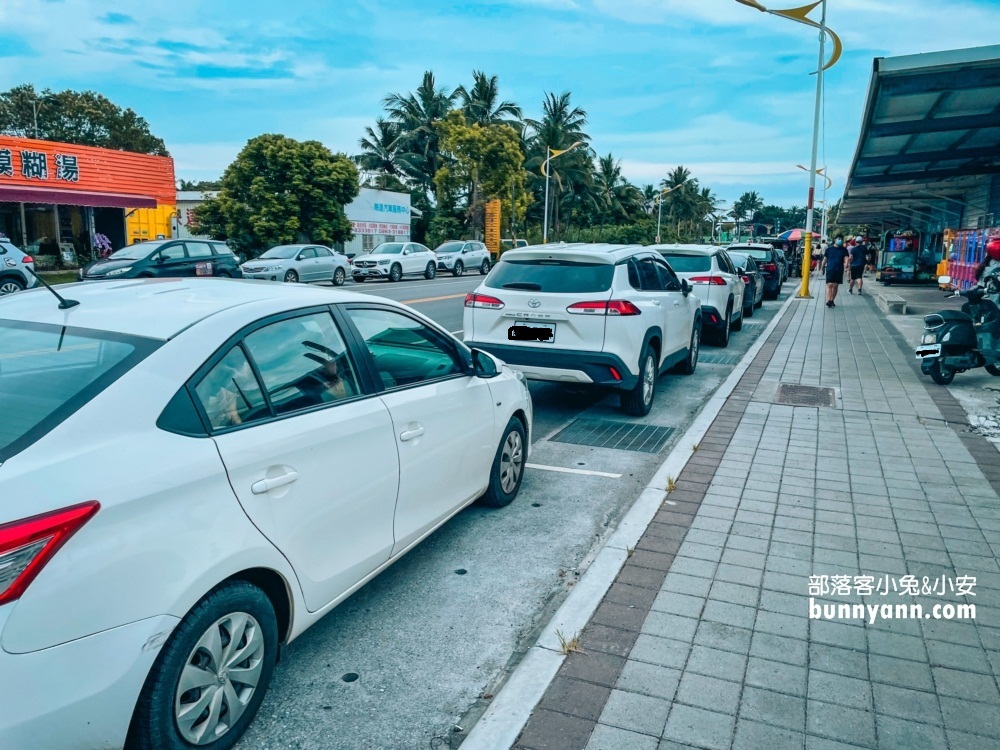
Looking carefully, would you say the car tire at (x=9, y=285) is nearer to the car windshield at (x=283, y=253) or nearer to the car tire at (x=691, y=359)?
the car windshield at (x=283, y=253)

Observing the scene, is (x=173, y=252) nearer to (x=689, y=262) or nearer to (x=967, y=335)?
(x=689, y=262)

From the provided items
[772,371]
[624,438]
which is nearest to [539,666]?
[624,438]

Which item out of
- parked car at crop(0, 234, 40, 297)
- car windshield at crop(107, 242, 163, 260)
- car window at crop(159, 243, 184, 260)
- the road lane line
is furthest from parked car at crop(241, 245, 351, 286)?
parked car at crop(0, 234, 40, 297)

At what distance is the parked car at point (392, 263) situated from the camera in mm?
29625

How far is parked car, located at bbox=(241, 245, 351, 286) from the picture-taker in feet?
76.3

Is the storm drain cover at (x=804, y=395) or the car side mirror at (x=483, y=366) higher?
the car side mirror at (x=483, y=366)

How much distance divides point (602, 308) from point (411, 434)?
148 inches

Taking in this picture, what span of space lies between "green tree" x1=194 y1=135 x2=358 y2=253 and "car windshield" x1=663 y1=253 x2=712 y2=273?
23.1 m

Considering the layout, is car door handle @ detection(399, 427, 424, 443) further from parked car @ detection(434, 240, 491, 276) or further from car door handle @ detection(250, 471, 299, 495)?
parked car @ detection(434, 240, 491, 276)

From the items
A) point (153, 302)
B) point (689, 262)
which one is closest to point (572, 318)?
point (153, 302)

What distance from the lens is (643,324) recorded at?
7426 millimetres

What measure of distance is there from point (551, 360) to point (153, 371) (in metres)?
4.94

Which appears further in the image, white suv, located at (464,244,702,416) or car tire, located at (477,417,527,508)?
white suv, located at (464,244,702,416)

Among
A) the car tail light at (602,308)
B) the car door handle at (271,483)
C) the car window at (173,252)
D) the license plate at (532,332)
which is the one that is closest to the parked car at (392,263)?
the car window at (173,252)
